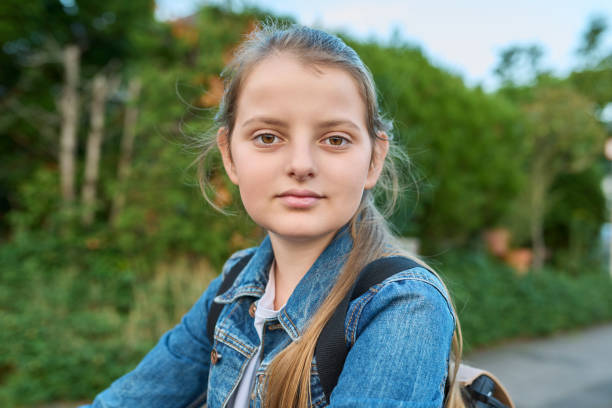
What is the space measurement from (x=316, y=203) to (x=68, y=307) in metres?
4.57

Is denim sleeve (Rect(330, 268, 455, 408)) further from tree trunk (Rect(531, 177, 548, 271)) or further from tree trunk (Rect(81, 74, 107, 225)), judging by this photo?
tree trunk (Rect(531, 177, 548, 271))

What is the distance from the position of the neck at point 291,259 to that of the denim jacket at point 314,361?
1.4 inches

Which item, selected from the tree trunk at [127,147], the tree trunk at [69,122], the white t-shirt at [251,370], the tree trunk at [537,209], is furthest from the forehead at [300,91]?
the tree trunk at [537,209]

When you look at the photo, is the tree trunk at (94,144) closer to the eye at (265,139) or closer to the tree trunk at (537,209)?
the eye at (265,139)

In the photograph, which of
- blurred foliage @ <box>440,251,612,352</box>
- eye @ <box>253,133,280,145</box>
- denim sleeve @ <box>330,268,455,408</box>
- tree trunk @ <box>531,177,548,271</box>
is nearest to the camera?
denim sleeve @ <box>330,268,455,408</box>

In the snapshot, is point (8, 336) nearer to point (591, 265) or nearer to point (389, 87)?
point (389, 87)

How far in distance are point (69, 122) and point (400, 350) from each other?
8.10 meters

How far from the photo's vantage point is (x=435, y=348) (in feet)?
2.92

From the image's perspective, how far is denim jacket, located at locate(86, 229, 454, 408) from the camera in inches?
34.6

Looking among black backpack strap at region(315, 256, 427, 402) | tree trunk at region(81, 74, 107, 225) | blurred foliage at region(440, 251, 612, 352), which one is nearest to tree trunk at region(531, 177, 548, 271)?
blurred foliage at region(440, 251, 612, 352)

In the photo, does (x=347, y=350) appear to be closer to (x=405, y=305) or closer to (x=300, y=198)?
(x=405, y=305)

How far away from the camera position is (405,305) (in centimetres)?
93

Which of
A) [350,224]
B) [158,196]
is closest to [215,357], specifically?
[350,224]

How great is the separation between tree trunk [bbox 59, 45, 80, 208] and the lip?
7.10m
